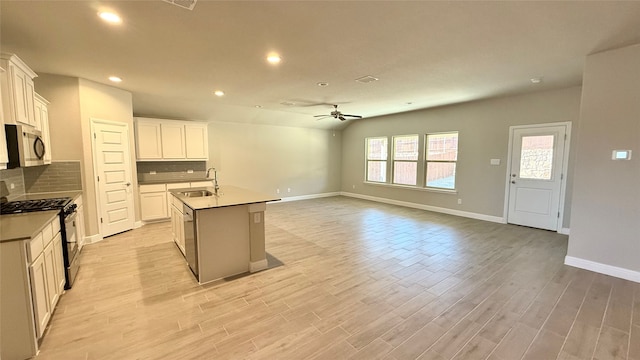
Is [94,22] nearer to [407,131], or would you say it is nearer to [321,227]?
[321,227]

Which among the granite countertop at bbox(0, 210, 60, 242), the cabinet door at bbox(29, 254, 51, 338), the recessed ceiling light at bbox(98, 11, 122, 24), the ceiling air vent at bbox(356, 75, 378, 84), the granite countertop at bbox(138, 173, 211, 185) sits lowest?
the cabinet door at bbox(29, 254, 51, 338)

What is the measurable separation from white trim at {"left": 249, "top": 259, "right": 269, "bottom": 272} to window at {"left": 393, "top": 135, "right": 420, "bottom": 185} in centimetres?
534

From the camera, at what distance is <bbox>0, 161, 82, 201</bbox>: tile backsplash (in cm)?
357

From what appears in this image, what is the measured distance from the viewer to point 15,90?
278 cm

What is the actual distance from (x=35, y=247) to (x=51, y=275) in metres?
0.53

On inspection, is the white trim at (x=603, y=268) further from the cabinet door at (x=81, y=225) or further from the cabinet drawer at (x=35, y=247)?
the cabinet door at (x=81, y=225)

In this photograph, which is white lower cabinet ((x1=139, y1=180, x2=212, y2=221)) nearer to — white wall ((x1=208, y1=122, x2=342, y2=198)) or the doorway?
white wall ((x1=208, y1=122, x2=342, y2=198))

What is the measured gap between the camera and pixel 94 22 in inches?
95.3

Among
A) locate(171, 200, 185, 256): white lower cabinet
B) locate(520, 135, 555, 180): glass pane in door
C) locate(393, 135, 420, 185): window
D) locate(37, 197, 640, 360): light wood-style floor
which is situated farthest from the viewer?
locate(393, 135, 420, 185): window

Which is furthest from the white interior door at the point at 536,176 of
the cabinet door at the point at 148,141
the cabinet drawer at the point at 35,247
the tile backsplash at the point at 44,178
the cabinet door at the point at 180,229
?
the tile backsplash at the point at 44,178

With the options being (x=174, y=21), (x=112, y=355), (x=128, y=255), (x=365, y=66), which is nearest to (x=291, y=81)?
(x=365, y=66)

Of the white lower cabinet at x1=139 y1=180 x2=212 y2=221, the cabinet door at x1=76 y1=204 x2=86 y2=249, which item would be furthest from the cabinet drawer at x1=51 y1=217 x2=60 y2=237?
the white lower cabinet at x1=139 y1=180 x2=212 y2=221

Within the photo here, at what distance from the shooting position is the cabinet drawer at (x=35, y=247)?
194 centimetres

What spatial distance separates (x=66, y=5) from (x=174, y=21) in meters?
0.77
